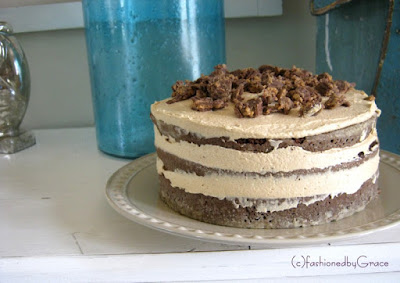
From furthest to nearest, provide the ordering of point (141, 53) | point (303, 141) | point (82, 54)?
point (82, 54), point (141, 53), point (303, 141)

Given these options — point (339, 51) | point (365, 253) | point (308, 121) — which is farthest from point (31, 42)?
point (365, 253)

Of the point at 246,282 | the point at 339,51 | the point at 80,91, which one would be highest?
the point at 339,51

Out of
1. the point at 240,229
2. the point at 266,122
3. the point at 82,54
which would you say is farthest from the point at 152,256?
the point at 82,54

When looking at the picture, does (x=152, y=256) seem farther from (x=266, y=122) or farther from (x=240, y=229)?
(x=266, y=122)

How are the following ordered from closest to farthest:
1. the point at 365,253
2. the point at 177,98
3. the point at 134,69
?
the point at 365,253 → the point at 177,98 → the point at 134,69

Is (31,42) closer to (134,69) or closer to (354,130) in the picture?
(134,69)

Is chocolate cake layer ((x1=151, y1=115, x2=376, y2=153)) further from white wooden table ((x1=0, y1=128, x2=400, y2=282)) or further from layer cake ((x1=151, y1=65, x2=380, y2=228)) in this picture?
white wooden table ((x1=0, y1=128, x2=400, y2=282))
